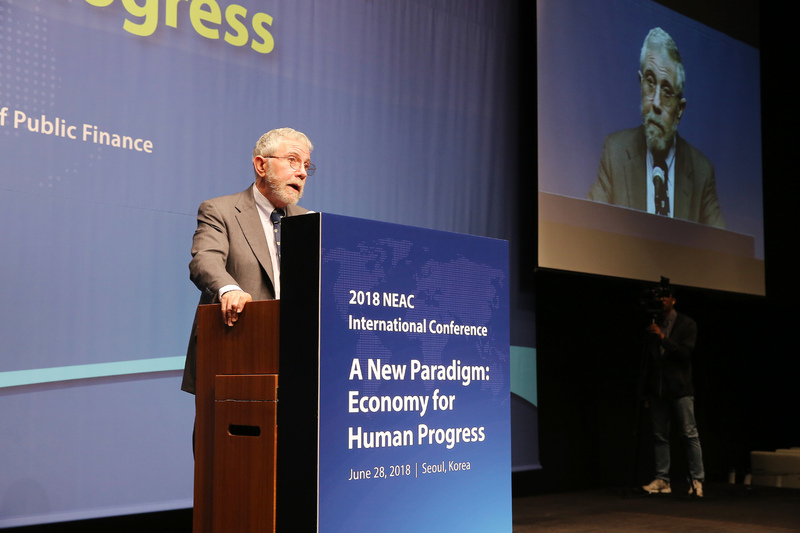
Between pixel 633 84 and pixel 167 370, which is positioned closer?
pixel 167 370

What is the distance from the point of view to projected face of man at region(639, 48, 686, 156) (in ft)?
20.2

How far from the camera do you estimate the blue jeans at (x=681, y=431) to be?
571 centimetres

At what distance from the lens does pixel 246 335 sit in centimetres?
158

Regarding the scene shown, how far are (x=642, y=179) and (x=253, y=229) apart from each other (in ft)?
14.7

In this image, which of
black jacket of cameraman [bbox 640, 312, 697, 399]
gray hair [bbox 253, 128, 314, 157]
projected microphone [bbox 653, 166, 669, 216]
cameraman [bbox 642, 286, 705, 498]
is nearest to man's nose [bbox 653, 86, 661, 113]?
projected microphone [bbox 653, 166, 669, 216]

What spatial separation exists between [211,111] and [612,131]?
3.06 m

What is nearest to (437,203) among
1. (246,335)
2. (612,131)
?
(612,131)

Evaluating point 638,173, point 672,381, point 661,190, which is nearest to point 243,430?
point 672,381

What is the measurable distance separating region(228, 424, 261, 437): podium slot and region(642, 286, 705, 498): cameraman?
4.51 meters

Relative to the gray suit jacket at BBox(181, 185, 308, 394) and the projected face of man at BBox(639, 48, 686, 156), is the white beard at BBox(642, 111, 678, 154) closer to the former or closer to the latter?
the projected face of man at BBox(639, 48, 686, 156)

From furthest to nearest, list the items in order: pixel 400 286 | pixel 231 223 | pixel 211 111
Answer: pixel 211 111 → pixel 231 223 → pixel 400 286

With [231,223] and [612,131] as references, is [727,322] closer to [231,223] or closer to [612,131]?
[612,131]

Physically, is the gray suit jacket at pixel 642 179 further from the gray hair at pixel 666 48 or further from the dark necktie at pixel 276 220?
the dark necktie at pixel 276 220

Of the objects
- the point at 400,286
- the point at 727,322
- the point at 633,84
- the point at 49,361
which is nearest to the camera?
the point at 400,286
